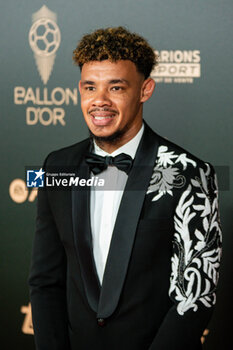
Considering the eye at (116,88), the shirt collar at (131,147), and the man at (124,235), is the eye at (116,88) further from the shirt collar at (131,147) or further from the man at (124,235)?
the shirt collar at (131,147)

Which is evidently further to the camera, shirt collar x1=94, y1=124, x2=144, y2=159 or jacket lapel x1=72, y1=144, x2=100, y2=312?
shirt collar x1=94, y1=124, x2=144, y2=159

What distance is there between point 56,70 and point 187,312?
5.17 ft

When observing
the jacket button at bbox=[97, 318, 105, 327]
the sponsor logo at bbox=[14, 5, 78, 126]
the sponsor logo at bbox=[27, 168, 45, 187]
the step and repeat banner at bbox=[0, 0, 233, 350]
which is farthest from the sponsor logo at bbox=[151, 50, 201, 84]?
the jacket button at bbox=[97, 318, 105, 327]

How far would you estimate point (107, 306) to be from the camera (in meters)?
1.58

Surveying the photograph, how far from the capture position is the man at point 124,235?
5.06 ft

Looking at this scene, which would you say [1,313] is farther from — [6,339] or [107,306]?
[107,306]

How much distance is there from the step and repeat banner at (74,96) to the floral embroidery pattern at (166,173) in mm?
839

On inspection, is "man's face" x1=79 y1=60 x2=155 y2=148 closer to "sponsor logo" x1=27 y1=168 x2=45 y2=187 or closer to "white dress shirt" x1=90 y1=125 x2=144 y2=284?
"white dress shirt" x1=90 y1=125 x2=144 y2=284

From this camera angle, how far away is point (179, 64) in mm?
2439

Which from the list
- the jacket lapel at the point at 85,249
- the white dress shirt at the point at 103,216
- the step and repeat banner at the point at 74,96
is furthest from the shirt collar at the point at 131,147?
the step and repeat banner at the point at 74,96

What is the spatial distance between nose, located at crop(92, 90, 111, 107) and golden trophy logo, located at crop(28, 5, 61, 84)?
3.27ft

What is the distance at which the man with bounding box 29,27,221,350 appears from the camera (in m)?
1.54

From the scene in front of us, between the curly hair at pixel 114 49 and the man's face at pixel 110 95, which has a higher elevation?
the curly hair at pixel 114 49

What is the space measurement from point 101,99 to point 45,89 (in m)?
1.01
